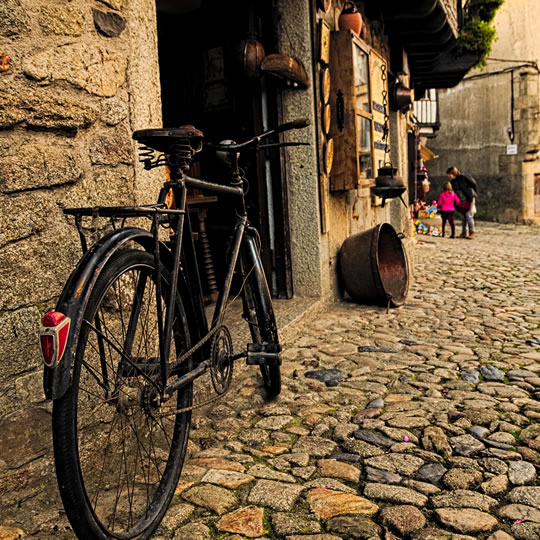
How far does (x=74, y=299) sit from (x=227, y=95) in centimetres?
398

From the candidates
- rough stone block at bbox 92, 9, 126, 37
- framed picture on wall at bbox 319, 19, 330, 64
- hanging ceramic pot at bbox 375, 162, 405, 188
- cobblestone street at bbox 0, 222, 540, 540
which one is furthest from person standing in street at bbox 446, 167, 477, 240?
rough stone block at bbox 92, 9, 126, 37

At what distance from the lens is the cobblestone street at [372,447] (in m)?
1.85

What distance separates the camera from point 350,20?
17.6 ft

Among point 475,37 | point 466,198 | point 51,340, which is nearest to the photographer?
point 51,340

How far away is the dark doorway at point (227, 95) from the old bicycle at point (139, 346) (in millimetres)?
2147

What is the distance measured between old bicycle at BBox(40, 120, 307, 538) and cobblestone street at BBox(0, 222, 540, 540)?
0.19m

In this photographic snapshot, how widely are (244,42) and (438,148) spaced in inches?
675

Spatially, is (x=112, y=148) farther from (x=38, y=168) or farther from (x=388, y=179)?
(x=388, y=179)

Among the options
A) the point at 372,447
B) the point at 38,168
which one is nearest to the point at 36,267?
the point at 38,168

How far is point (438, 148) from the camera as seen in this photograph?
20281 mm

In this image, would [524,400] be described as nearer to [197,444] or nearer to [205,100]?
[197,444]

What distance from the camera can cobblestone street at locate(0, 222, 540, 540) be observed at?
1.85 m

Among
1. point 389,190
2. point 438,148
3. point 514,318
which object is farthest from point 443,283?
point 438,148

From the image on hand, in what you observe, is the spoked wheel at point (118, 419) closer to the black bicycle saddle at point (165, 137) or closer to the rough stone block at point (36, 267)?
the rough stone block at point (36, 267)
